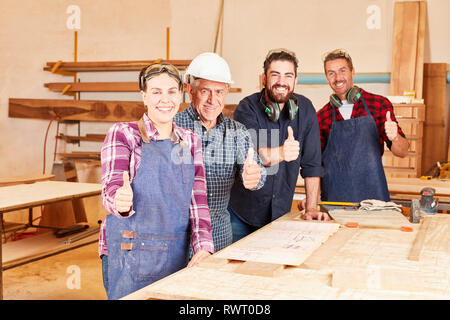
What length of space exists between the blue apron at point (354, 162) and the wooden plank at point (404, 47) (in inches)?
120

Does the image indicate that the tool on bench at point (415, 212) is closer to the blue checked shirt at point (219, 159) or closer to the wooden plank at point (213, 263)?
the blue checked shirt at point (219, 159)

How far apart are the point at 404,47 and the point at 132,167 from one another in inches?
196

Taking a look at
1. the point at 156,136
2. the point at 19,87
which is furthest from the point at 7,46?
the point at 156,136

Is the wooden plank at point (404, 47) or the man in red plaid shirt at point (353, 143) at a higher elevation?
the wooden plank at point (404, 47)

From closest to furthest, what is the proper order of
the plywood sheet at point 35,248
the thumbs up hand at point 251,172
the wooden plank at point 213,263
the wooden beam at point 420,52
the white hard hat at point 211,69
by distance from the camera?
the wooden plank at point 213,263, the thumbs up hand at point 251,172, the white hard hat at point 211,69, the plywood sheet at point 35,248, the wooden beam at point 420,52

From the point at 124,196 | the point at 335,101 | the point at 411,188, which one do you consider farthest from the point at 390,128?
the point at 124,196

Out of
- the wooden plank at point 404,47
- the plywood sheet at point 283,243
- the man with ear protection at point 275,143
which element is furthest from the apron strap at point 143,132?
the wooden plank at point 404,47

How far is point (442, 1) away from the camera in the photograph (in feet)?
20.4

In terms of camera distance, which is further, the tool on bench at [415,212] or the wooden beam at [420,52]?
the wooden beam at [420,52]

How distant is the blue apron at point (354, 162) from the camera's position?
10.7 feet

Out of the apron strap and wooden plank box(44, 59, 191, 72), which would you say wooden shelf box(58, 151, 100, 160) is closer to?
wooden plank box(44, 59, 191, 72)
